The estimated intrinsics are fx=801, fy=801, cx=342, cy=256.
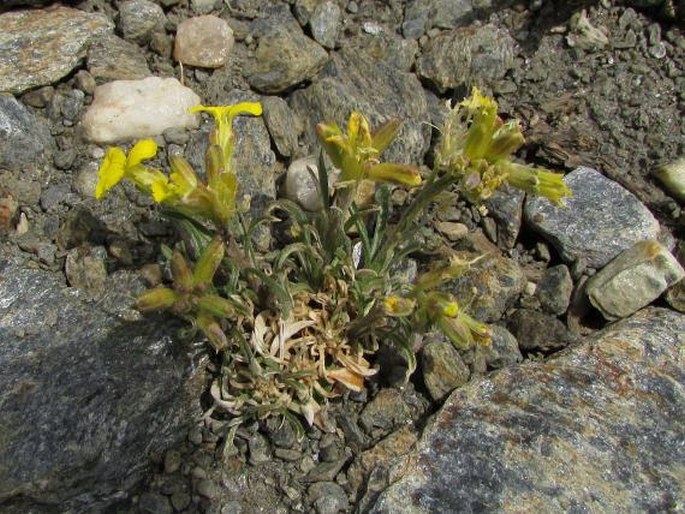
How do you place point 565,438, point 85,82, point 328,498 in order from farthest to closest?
point 85,82 → point 328,498 → point 565,438

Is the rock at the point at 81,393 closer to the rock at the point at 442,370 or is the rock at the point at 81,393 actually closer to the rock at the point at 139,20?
the rock at the point at 442,370

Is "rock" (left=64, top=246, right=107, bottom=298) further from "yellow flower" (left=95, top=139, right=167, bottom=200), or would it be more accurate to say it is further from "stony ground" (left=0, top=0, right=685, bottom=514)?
"yellow flower" (left=95, top=139, right=167, bottom=200)

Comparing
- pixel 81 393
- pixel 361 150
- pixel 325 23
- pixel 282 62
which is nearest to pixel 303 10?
pixel 325 23

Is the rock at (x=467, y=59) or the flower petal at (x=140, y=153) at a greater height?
the flower petal at (x=140, y=153)

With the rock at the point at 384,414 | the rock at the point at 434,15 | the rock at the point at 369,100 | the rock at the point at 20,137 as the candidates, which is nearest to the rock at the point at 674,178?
the rock at the point at 369,100

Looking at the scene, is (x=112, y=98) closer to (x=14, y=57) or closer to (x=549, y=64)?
(x=14, y=57)

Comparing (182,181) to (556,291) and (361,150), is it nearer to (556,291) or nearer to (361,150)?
(361,150)

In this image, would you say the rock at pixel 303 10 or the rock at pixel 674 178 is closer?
the rock at pixel 674 178
